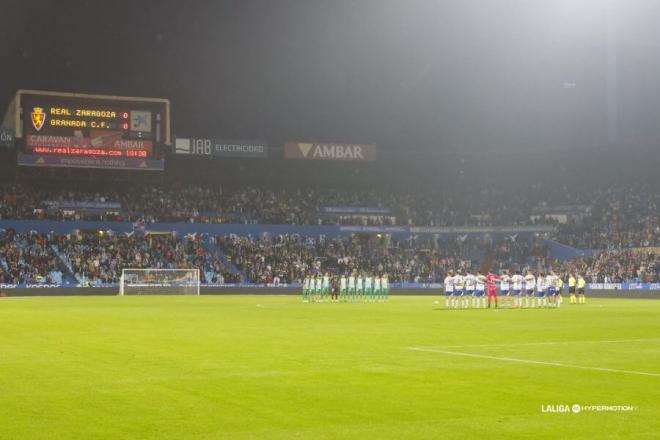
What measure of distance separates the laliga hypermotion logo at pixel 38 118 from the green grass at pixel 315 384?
39.9m

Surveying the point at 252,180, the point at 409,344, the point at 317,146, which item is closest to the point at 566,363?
the point at 409,344

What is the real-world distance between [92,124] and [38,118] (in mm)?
3634

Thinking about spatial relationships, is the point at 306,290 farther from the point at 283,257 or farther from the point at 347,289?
the point at 283,257

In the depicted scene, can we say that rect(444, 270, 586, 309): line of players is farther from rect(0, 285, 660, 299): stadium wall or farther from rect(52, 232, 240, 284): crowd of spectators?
rect(52, 232, 240, 284): crowd of spectators

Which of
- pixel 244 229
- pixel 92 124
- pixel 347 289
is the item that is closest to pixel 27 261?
pixel 92 124

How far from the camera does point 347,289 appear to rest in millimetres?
56344

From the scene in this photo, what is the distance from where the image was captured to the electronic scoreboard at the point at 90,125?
6225 cm

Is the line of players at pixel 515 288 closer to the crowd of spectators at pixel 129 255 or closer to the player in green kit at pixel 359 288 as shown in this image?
the player in green kit at pixel 359 288

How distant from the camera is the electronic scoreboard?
204ft

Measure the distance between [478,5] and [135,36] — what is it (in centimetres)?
2353

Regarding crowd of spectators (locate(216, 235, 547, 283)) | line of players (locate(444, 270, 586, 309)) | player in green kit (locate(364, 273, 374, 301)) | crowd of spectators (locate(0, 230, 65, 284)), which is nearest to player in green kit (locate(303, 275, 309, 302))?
player in green kit (locate(364, 273, 374, 301))

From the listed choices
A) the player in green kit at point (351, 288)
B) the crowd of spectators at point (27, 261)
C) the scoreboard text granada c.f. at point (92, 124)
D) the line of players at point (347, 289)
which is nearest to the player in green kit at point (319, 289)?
the line of players at point (347, 289)

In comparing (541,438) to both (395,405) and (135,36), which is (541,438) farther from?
(135,36)

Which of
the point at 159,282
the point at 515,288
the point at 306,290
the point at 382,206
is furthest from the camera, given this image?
the point at 382,206
